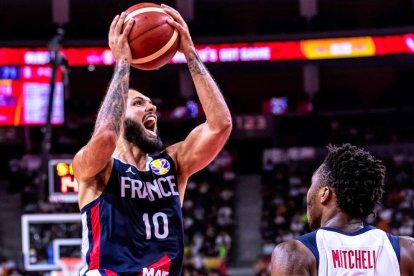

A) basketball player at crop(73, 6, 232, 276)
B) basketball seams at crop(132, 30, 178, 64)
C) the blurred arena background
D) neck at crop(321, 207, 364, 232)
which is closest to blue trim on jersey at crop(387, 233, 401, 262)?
neck at crop(321, 207, 364, 232)

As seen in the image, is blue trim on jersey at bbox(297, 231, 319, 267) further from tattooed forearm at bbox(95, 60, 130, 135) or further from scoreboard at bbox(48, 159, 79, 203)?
scoreboard at bbox(48, 159, 79, 203)

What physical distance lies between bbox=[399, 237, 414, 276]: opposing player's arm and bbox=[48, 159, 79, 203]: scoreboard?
6.50 metres

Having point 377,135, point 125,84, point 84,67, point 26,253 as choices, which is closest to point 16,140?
point 84,67

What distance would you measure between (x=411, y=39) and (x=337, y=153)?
17.5 m

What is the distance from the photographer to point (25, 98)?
58.0 ft

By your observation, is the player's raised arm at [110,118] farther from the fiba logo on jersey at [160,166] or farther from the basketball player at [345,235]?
the basketball player at [345,235]

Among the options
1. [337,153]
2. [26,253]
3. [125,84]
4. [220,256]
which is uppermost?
[125,84]

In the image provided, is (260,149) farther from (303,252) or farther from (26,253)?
(303,252)

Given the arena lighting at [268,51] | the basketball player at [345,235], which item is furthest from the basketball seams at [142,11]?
the arena lighting at [268,51]

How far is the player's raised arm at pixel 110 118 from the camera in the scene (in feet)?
11.9

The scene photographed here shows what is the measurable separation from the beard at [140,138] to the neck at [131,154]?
0.08ft

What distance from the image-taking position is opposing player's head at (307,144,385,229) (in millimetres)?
3221

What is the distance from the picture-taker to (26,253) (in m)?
10.0

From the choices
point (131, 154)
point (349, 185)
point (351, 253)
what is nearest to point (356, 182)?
point (349, 185)
